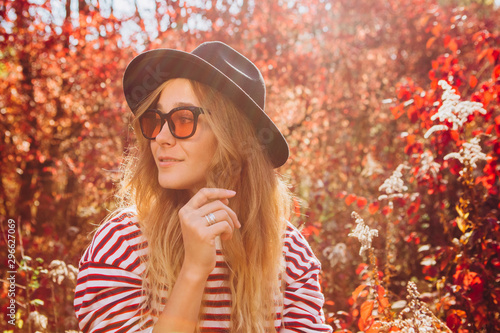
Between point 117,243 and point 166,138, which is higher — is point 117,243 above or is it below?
below

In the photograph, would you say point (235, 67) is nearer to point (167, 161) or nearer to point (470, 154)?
point (167, 161)

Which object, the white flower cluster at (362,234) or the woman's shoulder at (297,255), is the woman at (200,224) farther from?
the white flower cluster at (362,234)

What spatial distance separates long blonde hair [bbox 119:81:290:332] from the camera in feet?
5.27

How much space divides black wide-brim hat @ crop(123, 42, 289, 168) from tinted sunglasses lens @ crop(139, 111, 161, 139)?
5.1 inches

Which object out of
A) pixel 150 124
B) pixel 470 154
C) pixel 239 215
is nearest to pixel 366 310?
pixel 239 215

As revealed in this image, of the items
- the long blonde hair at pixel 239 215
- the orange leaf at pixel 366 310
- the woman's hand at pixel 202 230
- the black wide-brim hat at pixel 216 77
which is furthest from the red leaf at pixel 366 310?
the woman's hand at pixel 202 230

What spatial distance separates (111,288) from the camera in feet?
4.76

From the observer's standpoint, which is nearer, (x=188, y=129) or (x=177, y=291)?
(x=177, y=291)

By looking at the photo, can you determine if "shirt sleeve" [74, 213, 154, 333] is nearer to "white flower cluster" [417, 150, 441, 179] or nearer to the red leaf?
the red leaf

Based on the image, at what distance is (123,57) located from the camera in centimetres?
482

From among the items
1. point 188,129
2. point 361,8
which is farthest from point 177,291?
point 361,8

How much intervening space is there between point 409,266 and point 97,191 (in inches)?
145

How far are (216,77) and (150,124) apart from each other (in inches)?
13.8

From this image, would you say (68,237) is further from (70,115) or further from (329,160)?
(329,160)
